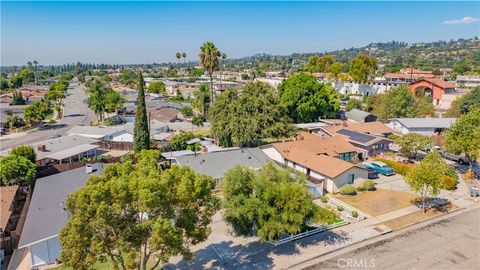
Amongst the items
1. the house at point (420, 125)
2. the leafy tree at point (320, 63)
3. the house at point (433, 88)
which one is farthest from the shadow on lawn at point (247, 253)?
the leafy tree at point (320, 63)

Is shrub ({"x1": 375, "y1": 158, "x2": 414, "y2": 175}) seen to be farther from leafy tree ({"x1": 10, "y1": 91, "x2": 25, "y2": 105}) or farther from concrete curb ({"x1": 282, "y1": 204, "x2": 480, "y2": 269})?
leafy tree ({"x1": 10, "y1": 91, "x2": 25, "y2": 105})

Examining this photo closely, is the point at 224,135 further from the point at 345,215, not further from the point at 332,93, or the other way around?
the point at 332,93

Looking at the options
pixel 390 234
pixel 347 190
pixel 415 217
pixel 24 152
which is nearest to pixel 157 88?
pixel 24 152

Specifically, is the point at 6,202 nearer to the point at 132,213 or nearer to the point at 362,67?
Answer: the point at 132,213

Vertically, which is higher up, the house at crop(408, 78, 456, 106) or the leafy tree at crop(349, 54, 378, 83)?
the leafy tree at crop(349, 54, 378, 83)

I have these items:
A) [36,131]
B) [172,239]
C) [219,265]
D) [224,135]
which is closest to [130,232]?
[172,239]

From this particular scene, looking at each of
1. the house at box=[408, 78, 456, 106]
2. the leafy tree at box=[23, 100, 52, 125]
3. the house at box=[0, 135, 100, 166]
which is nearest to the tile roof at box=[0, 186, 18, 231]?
the house at box=[0, 135, 100, 166]

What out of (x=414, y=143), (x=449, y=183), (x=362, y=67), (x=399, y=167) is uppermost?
(x=362, y=67)
